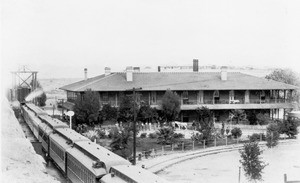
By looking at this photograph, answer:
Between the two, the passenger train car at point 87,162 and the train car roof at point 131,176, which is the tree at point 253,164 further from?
the train car roof at point 131,176

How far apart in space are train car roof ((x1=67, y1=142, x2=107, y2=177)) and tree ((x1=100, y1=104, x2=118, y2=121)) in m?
23.6

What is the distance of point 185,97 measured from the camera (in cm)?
4547

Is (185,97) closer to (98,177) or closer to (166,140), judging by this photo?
(166,140)


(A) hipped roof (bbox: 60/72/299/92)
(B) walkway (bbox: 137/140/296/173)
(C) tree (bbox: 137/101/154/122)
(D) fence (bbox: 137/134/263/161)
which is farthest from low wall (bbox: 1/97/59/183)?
(A) hipped roof (bbox: 60/72/299/92)

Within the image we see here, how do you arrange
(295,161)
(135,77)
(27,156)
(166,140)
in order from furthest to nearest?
(135,77)
(166,140)
(295,161)
(27,156)

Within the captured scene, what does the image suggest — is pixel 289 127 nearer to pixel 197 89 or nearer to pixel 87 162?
pixel 197 89

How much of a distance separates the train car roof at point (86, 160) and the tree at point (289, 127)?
23.6 meters

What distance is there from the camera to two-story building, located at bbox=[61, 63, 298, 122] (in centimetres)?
4384

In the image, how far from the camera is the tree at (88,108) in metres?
38.9

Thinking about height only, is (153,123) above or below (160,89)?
below

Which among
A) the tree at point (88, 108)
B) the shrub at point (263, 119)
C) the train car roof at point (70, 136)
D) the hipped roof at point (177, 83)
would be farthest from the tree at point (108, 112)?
the train car roof at point (70, 136)

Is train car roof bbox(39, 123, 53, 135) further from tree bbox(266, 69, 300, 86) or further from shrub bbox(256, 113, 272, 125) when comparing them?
tree bbox(266, 69, 300, 86)

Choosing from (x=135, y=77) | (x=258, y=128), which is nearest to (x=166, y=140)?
(x=258, y=128)

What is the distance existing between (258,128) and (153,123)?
33.2 feet
